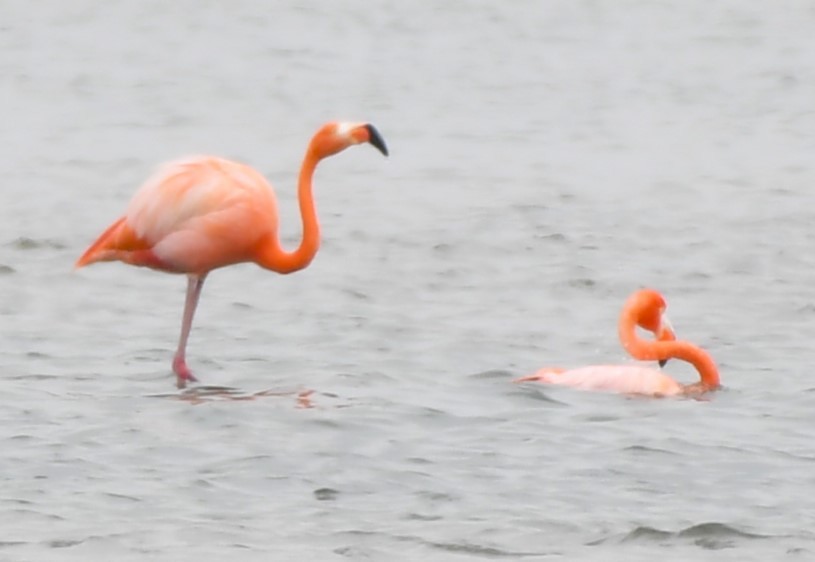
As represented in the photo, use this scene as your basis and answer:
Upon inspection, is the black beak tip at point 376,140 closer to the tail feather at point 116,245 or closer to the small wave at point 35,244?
the tail feather at point 116,245

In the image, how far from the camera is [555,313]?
37.2 ft

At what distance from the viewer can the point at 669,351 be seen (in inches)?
377

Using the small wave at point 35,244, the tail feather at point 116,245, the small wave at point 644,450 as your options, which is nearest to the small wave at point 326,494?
the small wave at point 644,450

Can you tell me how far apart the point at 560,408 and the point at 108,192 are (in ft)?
22.2

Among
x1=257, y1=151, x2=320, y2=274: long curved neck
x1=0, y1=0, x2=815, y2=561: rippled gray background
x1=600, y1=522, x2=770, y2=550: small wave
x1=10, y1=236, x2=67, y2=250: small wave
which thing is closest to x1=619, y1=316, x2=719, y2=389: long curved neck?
x1=0, y1=0, x2=815, y2=561: rippled gray background

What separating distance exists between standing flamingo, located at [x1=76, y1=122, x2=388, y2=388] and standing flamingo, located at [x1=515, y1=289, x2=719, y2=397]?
130 cm

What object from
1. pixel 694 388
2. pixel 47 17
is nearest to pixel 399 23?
pixel 47 17

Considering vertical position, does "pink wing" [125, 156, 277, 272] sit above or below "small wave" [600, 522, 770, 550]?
above

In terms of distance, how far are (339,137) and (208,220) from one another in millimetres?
688

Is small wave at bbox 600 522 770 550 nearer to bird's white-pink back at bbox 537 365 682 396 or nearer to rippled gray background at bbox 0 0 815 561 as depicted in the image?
rippled gray background at bbox 0 0 815 561

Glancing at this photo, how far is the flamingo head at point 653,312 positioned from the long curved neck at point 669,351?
0.07 m

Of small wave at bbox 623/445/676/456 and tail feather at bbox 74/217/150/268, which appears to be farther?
tail feather at bbox 74/217/150/268

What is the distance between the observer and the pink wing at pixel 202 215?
31.7ft

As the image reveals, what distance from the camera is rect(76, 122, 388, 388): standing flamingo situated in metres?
9.67
